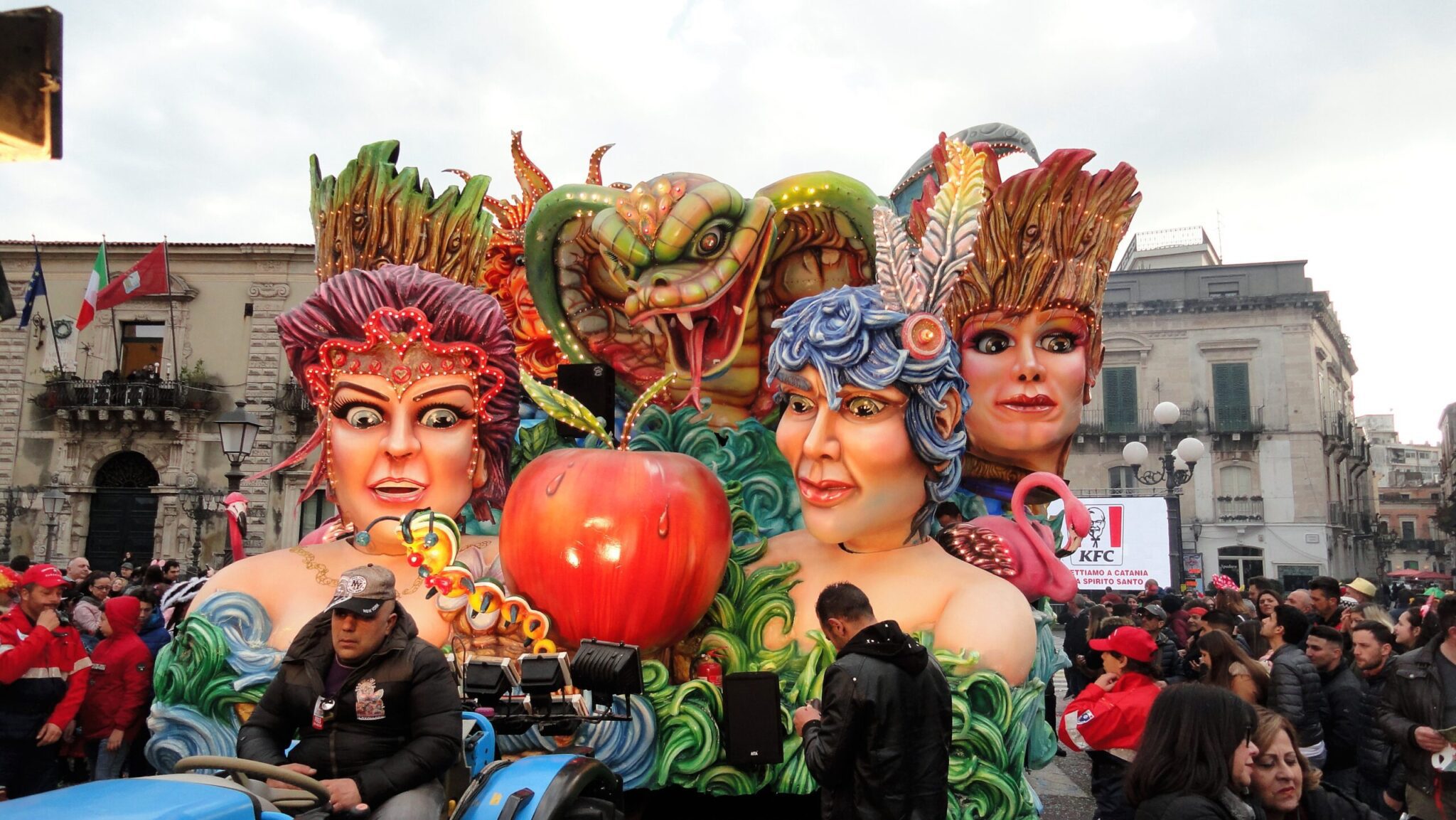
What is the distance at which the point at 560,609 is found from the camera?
4879 mm

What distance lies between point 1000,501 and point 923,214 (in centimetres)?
163

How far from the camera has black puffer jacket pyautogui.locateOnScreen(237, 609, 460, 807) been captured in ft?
10.2

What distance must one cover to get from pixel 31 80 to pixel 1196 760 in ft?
8.71

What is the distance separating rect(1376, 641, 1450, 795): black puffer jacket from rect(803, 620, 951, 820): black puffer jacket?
94.2 inches

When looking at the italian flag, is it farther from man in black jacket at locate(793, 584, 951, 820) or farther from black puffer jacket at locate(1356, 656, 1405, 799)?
black puffer jacket at locate(1356, 656, 1405, 799)

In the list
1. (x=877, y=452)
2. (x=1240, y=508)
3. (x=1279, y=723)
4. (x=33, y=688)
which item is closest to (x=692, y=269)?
(x=877, y=452)

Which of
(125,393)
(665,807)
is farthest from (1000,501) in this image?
(125,393)

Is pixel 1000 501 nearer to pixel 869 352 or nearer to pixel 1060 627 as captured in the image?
pixel 869 352

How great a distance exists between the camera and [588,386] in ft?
20.5

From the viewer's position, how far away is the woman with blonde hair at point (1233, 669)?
438 centimetres

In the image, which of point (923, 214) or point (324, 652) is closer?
point (324, 652)

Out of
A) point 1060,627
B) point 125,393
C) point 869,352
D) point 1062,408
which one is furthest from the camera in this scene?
point 125,393

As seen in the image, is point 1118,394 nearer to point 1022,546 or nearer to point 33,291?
point 33,291

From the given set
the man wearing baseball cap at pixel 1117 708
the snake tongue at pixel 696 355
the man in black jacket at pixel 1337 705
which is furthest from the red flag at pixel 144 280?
the man in black jacket at pixel 1337 705
